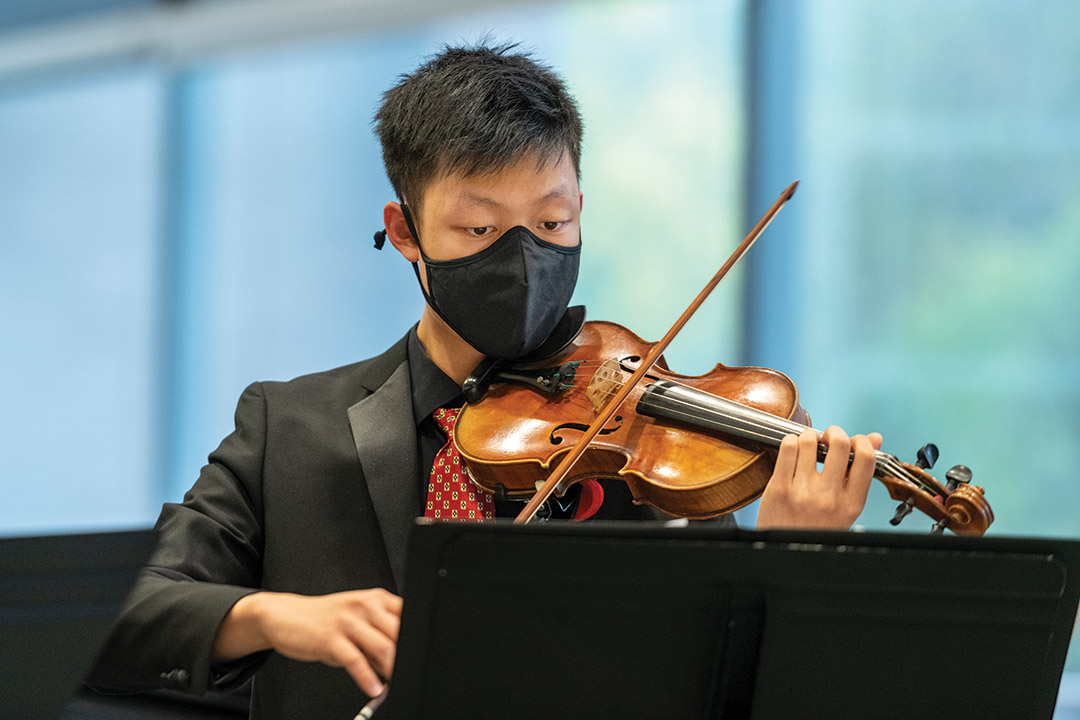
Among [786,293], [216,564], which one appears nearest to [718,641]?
[216,564]

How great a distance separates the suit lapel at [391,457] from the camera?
1.46m

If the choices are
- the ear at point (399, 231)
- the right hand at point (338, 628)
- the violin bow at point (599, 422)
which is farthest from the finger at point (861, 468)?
the ear at point (399, 231)

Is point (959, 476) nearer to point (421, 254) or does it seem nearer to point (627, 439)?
point (627, 439)

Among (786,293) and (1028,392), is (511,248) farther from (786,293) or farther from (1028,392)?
(1028,392)

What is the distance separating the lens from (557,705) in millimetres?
942

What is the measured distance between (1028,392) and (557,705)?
96.2 inches

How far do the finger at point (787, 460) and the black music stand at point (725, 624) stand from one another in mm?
299

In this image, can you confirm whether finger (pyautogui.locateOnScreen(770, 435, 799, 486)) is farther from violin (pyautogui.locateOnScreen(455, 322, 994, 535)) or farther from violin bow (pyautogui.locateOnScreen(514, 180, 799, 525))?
violin bow (pyautogui.locateOnScreen(514, 180, 799, 525))

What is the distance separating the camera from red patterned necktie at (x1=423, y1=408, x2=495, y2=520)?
145 cm

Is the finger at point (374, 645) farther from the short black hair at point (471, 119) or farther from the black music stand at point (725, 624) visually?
the short black hair at point (471, 119)

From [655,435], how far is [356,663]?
21.2 inches

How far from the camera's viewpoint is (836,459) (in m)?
1.25

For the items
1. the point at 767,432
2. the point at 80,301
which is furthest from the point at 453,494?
the point at 80,301

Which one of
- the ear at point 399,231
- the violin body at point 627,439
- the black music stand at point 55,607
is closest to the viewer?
the black music stand at point 55,607
